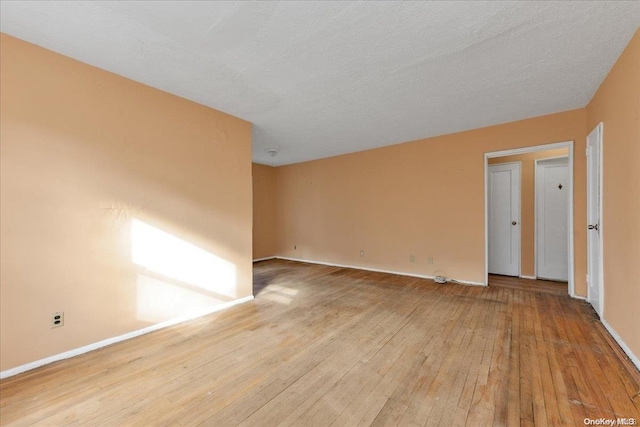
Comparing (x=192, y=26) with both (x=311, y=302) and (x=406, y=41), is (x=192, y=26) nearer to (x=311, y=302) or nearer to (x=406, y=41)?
(x=406, y=41)

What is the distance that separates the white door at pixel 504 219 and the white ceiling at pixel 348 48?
5.28 feet

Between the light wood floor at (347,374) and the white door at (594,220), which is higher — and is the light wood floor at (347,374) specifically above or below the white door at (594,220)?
below

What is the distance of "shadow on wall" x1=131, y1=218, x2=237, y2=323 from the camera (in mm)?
2559

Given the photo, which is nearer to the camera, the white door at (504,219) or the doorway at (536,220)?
the doorway at (536,220)

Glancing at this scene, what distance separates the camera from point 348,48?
6.82 ft

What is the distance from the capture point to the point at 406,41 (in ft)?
6.52

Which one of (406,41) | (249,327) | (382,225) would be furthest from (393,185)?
(249,327)

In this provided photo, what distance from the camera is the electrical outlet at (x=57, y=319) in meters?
2.07

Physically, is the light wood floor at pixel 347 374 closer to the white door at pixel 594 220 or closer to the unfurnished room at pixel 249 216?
the unfurnished room at pixel 249 216

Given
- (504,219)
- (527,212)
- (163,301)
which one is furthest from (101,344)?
(527,212)

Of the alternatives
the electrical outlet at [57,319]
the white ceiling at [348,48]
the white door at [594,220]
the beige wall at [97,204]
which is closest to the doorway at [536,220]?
the white door at [594,220]

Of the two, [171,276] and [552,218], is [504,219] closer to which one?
[552,218]

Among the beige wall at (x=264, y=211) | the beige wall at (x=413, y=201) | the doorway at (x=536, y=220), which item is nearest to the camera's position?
the beige wall at (x=413, y=201)

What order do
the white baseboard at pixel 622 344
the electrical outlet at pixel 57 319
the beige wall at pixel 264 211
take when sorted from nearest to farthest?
the white baseboard at pixel 622 344
the electrical outlet at pixel 57 319
the beige wall at pixel 264 211
